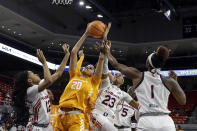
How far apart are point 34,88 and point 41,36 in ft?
57.4

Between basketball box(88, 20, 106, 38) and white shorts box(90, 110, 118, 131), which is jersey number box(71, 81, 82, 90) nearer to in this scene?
white shorts box(90, 110, 118, 131)

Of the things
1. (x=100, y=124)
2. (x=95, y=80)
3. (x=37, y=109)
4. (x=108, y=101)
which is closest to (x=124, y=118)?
(x=108, y=101)

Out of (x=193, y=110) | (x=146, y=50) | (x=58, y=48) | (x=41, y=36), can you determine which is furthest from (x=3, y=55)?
(x=193, y=110)

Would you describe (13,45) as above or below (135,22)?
below

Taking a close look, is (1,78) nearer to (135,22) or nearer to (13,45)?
(13,45)

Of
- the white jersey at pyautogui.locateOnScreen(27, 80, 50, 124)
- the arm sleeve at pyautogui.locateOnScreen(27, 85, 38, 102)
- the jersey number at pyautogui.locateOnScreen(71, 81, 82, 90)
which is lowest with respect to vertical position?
the white jersey at pyautogui.locateOnScreen(27, 80, 50, 124)

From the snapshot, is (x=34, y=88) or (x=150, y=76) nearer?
(x=150, y=76)

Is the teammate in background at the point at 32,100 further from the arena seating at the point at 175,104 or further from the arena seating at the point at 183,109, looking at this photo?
the arena seating at the point at 183,109

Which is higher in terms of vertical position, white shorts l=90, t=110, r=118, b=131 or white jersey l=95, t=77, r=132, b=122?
white jersey l=95, t=77, r=132, b=122

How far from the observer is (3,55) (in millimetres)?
21219

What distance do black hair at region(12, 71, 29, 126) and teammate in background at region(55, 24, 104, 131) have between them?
1.83 feet

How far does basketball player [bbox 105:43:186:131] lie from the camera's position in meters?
4.04

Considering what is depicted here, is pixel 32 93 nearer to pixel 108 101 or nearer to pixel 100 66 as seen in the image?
pixel 100 66

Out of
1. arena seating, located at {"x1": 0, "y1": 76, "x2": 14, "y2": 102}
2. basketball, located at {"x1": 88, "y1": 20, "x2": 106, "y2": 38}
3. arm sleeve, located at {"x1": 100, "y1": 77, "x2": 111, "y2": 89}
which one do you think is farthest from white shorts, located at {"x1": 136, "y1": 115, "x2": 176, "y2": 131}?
arena seating, located at {"x1": 0, "y1": 76, "x2": 14, "y2": 102}
